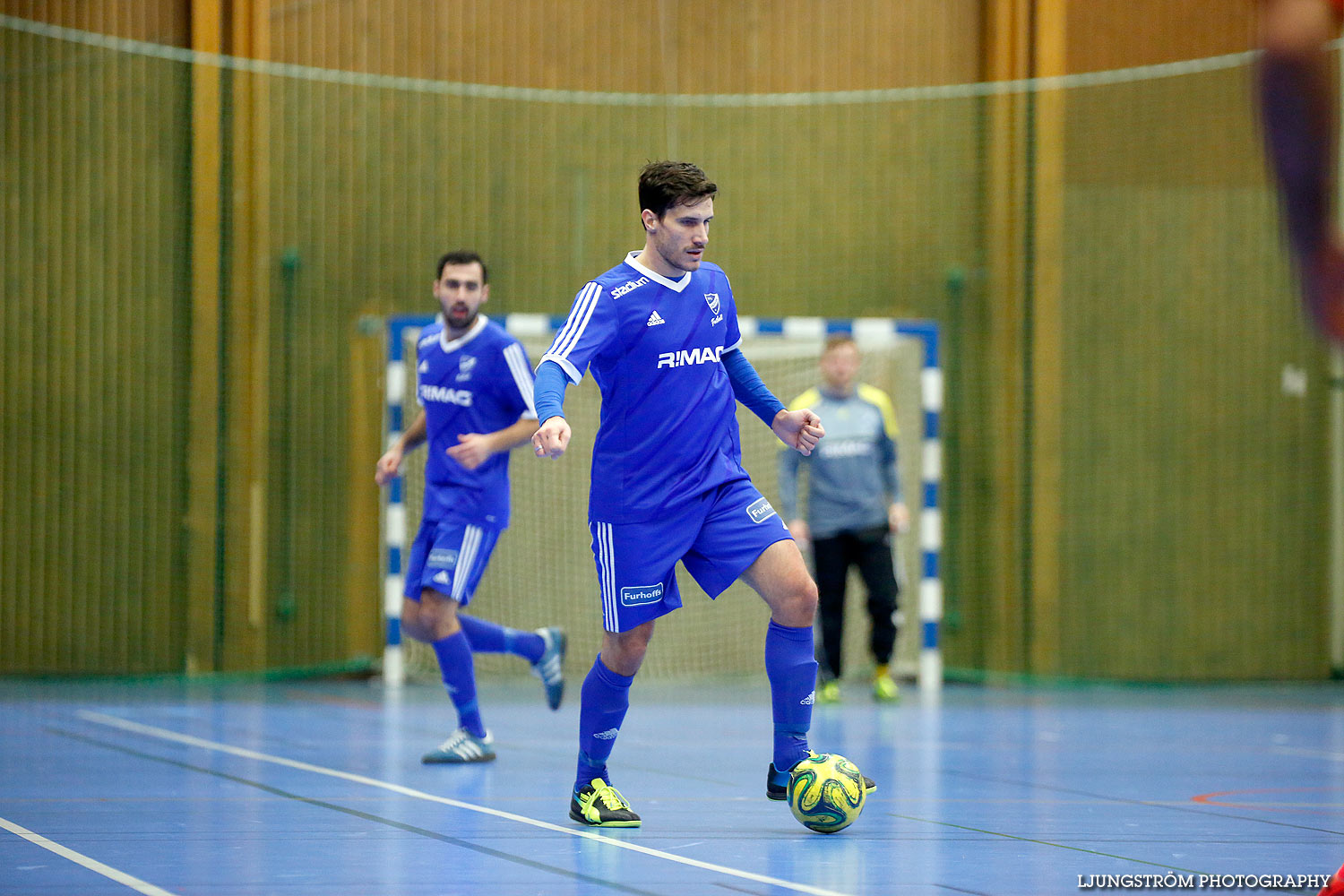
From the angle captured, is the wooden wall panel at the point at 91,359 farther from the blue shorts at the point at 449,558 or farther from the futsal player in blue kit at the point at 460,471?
the blue shorts at the point at 449,558

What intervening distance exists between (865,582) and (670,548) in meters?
5.14

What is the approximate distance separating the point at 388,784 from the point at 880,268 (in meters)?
7.12

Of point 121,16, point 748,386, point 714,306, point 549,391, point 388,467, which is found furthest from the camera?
point 121,16

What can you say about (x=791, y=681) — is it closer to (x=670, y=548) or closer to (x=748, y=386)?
(x=670, y=548)

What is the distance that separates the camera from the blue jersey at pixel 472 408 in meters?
6.39

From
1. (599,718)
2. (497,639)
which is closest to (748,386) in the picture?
(599,718)

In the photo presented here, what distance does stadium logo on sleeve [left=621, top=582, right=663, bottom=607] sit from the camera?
4.51m

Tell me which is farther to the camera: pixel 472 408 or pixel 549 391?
pixel 472 408

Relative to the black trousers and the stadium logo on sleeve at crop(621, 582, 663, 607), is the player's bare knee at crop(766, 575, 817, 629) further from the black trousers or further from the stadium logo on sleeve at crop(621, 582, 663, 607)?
the black trousers

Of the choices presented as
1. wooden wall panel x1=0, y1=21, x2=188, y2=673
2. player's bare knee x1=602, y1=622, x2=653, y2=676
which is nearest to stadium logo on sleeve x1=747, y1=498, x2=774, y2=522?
player's bare knee x1=602, y1=622, x2=653, y2=676

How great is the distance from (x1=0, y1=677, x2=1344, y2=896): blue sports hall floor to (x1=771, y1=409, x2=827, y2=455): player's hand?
1161mm

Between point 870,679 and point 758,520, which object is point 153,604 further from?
point 758,520

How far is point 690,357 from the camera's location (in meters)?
4.62

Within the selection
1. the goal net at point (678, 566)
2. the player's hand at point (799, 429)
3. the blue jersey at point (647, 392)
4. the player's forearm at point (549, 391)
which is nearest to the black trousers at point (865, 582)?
the goal net at point (678, 566)
